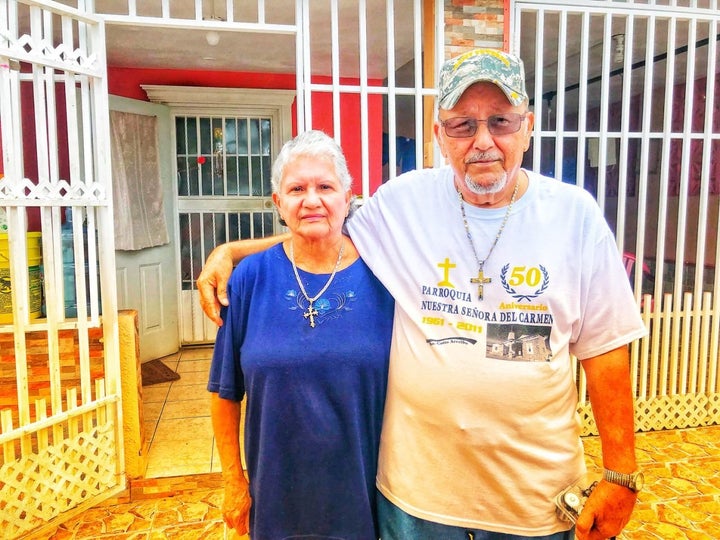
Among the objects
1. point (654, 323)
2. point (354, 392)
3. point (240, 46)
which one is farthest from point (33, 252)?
point (654, 323)

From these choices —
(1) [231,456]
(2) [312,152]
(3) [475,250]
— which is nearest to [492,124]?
(3) [475,250]

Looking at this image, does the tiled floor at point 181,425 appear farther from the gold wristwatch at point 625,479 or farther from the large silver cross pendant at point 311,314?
the gold wristwatch at point 625,479

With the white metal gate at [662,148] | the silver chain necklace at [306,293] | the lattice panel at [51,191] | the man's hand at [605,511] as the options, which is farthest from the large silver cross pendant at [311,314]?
the white metal gate at [662,148]

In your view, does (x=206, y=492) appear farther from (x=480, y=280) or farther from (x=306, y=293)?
(x=480, y=280)

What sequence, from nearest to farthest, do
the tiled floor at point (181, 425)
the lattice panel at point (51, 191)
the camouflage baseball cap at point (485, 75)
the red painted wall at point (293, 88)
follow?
1. the camouflage baseball cap at point (485, 75)
2. the lattice panel at point (51, 191)
3. the tiled floor at point (181, 425)
4. the red painted wall at point (293, 88)

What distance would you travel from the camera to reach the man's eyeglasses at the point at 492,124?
126cm

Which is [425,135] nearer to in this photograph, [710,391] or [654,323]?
[654,323]

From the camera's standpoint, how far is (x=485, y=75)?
48.0 inches

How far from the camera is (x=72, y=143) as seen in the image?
2.58 m

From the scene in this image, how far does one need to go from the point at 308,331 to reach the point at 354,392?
0.18 m

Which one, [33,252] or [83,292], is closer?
[83,292]

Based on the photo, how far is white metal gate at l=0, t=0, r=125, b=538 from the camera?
2426 millimetres

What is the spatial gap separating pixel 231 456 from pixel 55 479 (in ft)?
5.58

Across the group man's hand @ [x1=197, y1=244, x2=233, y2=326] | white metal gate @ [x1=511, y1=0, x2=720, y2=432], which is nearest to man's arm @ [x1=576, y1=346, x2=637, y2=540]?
man's hand @ [x1=197, y1=244, x2=233, y2=326]
